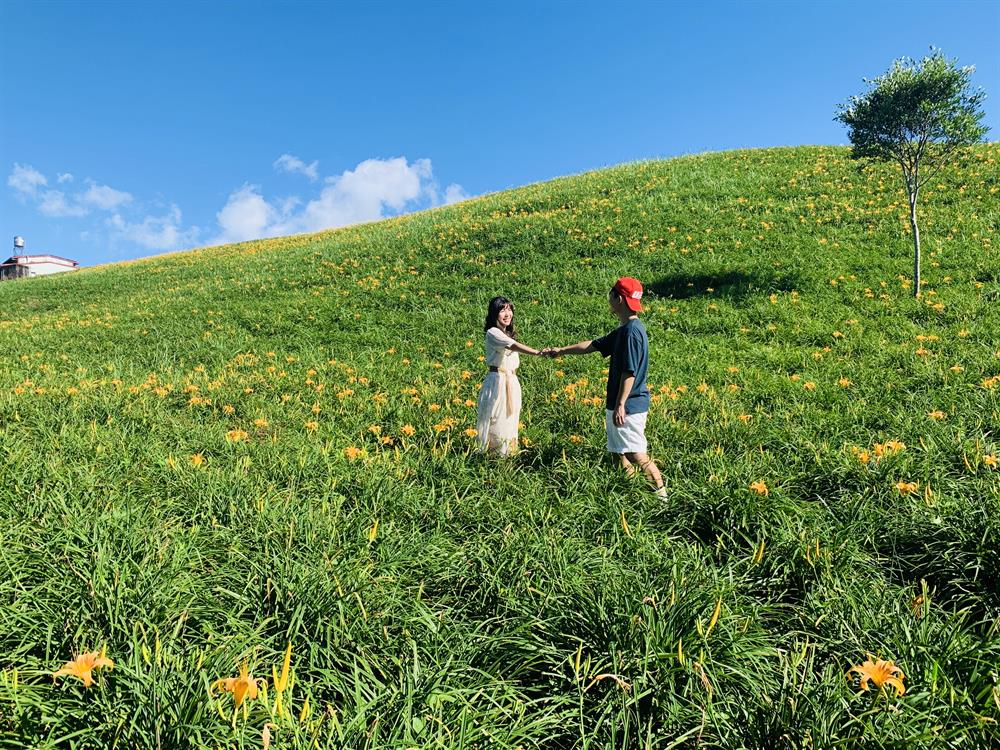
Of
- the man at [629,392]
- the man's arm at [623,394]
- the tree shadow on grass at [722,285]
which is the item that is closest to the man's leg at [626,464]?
the man at [629,392]

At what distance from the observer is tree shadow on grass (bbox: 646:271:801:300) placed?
10.1 metres

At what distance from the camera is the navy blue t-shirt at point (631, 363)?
4.21 m

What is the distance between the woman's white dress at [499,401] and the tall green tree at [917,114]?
8752mm

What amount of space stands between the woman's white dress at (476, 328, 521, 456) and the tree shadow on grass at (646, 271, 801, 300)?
21.3ft

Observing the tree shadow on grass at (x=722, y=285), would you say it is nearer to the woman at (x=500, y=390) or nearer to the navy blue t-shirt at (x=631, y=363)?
the woman at (x=500, y=390)

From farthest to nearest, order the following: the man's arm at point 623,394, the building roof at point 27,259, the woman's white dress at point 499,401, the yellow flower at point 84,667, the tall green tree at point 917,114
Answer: the building roof at point 27,259
the tall green tree at point 917,114
the woman's white dress at point 499,401
the man's arm at point 623,394
the yellow flower at point 84,667

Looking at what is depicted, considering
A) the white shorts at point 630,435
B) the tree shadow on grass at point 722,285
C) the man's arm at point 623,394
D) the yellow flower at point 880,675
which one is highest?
the tree shadow on grass at point 722,285

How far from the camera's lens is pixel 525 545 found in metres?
3.05

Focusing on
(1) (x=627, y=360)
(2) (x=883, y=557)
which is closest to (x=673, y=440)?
(1) (x=627, y=360)

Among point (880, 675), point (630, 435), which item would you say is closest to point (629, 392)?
point (630, 435)

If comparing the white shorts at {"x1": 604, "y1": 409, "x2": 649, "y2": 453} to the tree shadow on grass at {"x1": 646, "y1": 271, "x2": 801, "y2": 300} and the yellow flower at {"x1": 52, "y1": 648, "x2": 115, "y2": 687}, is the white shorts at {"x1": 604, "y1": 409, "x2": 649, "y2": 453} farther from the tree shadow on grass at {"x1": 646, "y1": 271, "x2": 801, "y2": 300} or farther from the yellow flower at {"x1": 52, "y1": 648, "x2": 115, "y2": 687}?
the tree shadow on grass at {"x1": 646, "y1": 271, "x2": 801, "y2": 300}

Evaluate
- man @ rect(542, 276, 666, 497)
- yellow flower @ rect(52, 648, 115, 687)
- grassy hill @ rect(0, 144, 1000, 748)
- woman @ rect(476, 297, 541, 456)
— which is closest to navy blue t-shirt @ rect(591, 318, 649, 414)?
man @ rect(542, 276, 666, 497)

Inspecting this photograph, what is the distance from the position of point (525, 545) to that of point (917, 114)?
12.1m

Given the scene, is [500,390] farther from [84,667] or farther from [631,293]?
[84,667]
